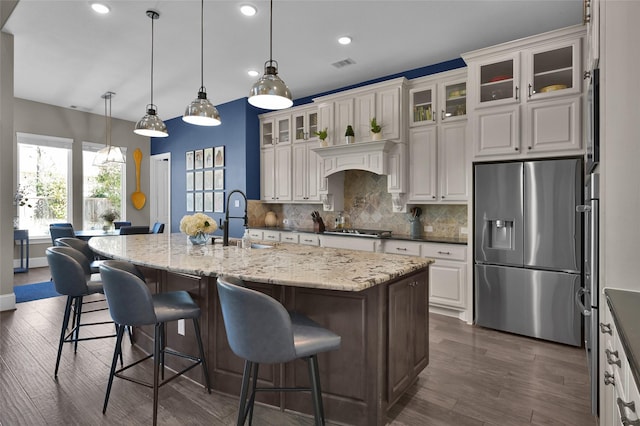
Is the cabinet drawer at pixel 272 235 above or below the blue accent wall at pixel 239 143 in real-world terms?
below

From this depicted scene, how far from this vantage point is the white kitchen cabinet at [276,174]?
230 inches

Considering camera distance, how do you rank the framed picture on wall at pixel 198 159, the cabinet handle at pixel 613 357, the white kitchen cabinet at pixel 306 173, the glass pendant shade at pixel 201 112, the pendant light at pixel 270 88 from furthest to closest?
the framed picture on wall at pixel 198 159, the white kitchen cabinet at pixel 306 173, the glass pendant shade at pixel 201 112, the pendant light at pixel 270 88, the cabinet handle at pixel 613 357

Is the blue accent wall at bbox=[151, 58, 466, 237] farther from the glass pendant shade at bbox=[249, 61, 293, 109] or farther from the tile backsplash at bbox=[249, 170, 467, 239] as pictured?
the glass pendant shade at bbox=[249, 61, 293, 109]

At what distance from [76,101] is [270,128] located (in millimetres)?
3625

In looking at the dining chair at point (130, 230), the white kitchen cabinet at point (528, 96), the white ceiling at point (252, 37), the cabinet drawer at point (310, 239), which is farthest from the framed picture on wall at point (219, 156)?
the white kitchen cabinet at point (528, 96)

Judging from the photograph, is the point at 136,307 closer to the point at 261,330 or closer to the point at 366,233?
the point at 261,330

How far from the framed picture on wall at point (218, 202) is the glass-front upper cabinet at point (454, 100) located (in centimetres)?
407

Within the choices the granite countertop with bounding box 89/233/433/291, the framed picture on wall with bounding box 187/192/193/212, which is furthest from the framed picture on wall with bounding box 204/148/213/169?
the granite countertop with bounding box 89/233/433/291

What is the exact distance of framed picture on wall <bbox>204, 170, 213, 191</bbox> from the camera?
6.61 m

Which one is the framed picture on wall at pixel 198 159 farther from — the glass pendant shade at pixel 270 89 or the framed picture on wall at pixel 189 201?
the glass pendant shade at pixel 270 89

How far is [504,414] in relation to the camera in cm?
213

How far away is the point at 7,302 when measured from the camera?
13.4 ft

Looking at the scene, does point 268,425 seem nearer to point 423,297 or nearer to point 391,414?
point 391,414

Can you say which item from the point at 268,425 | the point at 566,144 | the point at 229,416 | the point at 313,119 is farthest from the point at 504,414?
the point at 313,119
